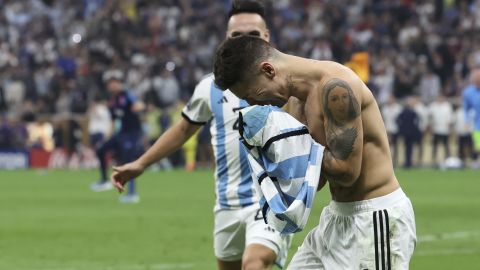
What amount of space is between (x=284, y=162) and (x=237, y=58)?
1.76ft

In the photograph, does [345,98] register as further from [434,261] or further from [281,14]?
[281,14]

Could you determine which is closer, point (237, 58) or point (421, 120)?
point (237, 58)

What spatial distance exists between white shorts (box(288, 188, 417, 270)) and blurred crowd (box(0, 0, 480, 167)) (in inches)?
1084

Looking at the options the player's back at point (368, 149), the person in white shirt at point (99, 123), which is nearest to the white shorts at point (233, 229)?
the player's back at point (368, 149)

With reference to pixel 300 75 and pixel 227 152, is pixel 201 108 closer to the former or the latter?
pixel 227 152

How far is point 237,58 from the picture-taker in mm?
5250

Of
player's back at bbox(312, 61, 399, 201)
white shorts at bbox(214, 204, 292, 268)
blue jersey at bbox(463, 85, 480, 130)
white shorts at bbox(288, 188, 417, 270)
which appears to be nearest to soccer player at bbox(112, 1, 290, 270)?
white shorts at bbox(214, 204, 292, 268)

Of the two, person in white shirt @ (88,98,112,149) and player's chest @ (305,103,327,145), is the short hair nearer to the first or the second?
player's chest @ (305,103,327,145)

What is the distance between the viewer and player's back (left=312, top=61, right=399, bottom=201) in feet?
17.7

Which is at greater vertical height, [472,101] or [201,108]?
[201,108]

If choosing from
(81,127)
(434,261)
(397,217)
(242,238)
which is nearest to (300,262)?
(397,217)

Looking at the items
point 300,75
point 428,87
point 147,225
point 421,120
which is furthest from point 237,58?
point 428,87

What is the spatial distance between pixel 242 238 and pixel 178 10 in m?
34.3

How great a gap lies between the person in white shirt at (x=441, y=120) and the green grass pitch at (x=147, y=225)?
5.84 metres
